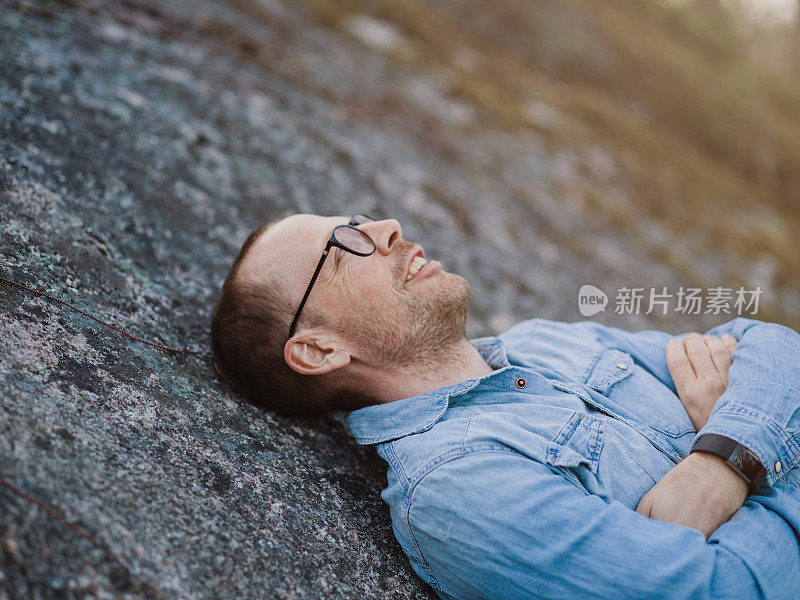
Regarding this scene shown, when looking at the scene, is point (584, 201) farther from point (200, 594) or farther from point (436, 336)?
point (200, 594)

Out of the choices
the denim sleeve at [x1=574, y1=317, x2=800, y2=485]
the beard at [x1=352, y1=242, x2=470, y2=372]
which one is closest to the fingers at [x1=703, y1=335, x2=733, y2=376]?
the denim sleeve at [x1=574, y1=317, x2=800, y2=485]

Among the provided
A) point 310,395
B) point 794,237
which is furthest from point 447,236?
point 794,237

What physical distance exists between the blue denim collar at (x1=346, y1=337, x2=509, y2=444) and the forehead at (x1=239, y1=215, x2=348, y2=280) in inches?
32.8

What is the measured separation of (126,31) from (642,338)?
5.01m

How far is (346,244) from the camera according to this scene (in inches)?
121

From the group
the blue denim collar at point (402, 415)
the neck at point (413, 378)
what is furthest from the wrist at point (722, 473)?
the neck at point (413, 378)

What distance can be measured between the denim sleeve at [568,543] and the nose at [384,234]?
122 cm

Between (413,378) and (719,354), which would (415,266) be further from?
(719,354)

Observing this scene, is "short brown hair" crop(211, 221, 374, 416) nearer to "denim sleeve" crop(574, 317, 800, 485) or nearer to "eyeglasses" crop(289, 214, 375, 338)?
"eyeglasses" crop(289, 214, 375, 338)

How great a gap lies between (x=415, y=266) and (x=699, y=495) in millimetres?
1718

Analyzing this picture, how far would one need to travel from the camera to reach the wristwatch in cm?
243

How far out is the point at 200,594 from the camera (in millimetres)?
1989

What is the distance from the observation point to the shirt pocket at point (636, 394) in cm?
296

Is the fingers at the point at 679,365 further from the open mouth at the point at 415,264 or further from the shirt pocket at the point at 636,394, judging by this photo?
the open mouth at the point at 415,264
